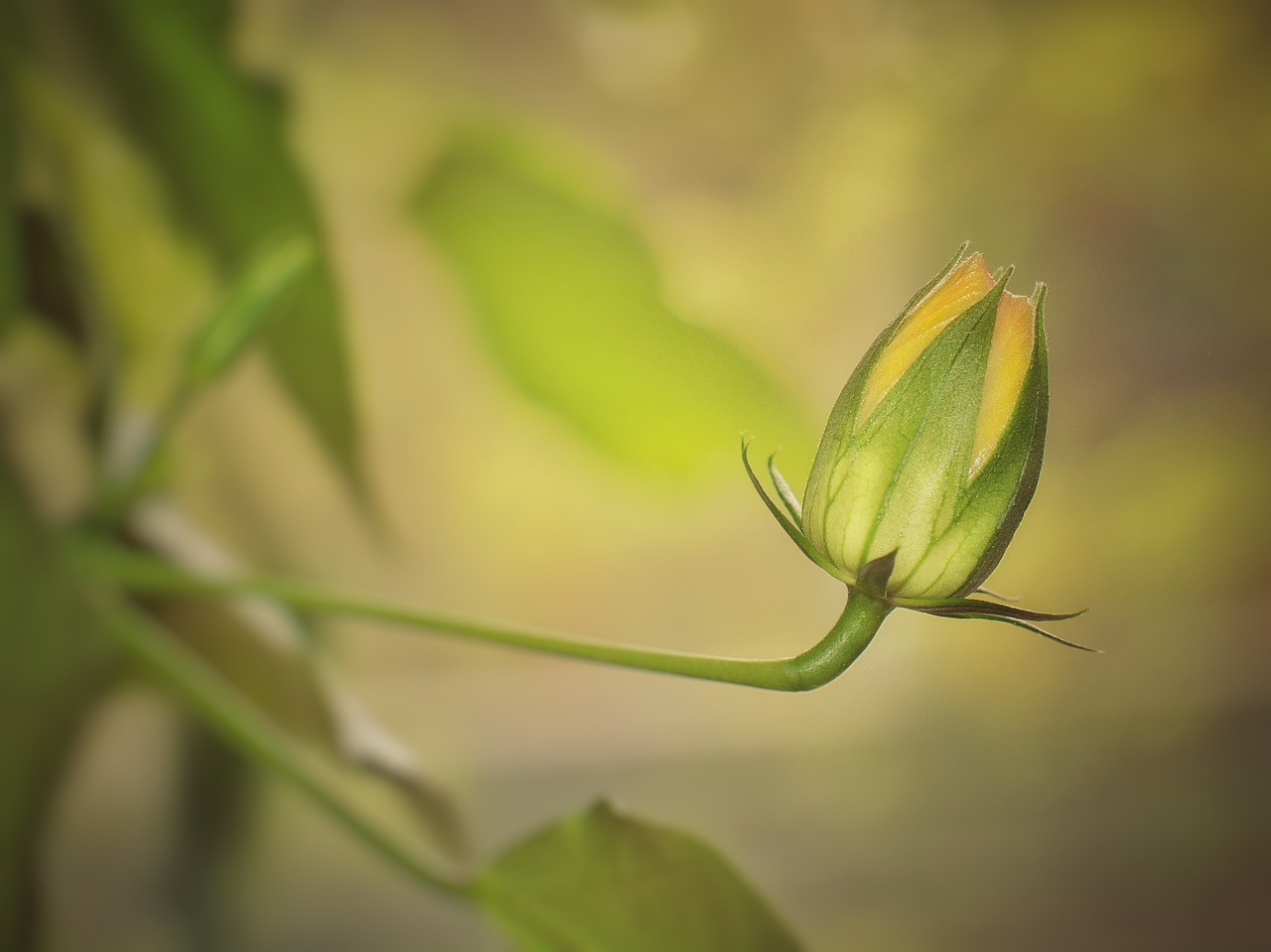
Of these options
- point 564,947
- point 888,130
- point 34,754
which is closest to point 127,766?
point 34,754

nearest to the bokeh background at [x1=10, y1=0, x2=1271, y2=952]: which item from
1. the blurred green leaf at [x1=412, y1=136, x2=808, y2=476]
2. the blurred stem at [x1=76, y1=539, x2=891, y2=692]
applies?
the blurred green leaf at [x1=412, y1=136, x2=808, y2=476]

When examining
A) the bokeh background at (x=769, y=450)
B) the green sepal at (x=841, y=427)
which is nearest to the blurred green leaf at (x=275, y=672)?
the bokeh background at (x=769, y=450)

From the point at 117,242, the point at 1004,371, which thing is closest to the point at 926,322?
the point at 1004,371

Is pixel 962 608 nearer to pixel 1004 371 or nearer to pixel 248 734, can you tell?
pixel 1004 371

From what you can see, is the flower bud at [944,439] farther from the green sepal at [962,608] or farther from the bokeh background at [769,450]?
the bokeh background at [769,450]

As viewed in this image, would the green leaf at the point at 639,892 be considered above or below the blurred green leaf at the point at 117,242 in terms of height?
below

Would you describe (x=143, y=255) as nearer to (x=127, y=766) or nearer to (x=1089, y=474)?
(x=127, y=766)

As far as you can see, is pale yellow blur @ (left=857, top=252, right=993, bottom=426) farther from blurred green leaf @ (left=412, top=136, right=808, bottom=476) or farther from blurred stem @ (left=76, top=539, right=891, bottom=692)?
blurred green leaf @ (left=412, top=136, right=808, bottom=476)
